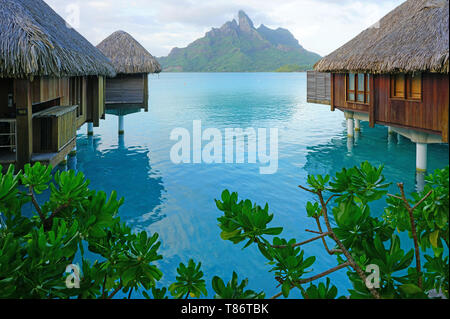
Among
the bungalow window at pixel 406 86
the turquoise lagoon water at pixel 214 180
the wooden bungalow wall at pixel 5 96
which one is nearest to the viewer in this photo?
the turquoise lagoon water at pixel 214 180

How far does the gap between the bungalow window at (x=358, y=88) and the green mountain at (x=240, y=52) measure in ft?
471

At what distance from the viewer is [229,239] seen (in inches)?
79.4

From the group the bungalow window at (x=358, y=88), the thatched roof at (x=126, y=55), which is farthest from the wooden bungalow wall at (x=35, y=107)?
the bungalow window at (x=358, y=88)

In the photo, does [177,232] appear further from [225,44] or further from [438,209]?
[225,44]

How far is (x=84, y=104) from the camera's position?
15180 millimetres

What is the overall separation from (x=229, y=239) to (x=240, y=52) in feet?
580

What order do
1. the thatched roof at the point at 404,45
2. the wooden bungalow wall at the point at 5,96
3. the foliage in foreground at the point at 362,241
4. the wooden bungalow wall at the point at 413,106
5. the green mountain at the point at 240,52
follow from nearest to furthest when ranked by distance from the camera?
the foliage in foreground at the point at 362,241 < the thatched roof at the point at 404,45 < the wooden bungalow wall at the point at 5,96 < the wooden bungalow wall at the point at 413,106 < the green mountain at the point at 240,52

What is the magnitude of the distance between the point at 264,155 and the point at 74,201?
15.5m

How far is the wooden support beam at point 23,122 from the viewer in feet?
25.3

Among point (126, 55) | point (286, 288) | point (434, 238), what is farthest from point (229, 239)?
point (126, 55)

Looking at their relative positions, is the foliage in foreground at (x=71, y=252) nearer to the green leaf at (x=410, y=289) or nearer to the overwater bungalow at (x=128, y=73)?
the green leaf at (x=410, y=289)

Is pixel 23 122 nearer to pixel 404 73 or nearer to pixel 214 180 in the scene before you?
pixel 214 180

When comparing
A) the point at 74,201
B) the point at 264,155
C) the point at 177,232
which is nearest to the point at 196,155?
the point at 264,155

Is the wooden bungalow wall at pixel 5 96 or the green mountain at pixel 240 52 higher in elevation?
the green mountain at pixel 240 52
